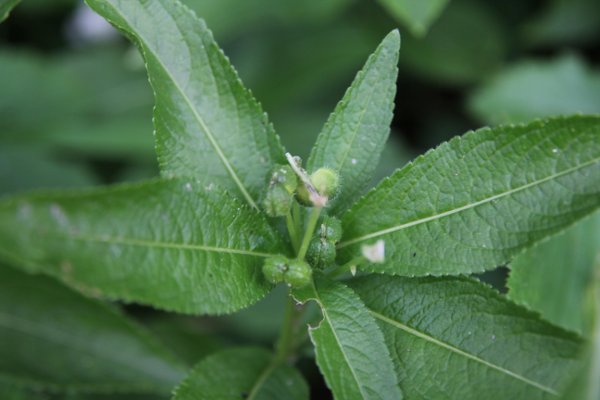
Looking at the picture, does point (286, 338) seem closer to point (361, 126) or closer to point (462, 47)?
point (361, 126)

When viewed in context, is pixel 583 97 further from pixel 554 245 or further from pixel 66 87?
pixel 66 87

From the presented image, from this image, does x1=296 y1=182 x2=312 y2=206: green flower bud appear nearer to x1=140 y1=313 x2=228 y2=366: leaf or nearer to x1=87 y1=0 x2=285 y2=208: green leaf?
x1=87 y1=0 x2=285 y2=208: green leaf

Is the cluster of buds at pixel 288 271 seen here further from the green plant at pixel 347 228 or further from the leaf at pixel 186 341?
the leaf at pixel 186 341

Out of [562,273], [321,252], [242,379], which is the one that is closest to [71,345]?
[242,379]

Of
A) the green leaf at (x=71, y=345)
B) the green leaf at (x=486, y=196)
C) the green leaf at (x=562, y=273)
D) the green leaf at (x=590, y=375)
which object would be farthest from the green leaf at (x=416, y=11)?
the green leaf at (x=590, y=375)

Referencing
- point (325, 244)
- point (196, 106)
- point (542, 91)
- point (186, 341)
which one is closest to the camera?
point (325, 244)

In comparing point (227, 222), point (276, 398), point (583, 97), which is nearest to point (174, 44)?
point (227, 222)
